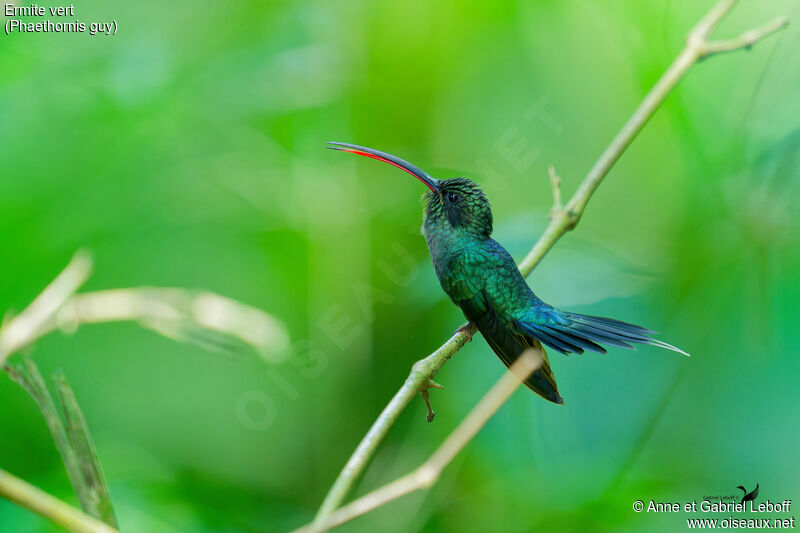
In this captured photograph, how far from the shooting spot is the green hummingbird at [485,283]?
802 mm

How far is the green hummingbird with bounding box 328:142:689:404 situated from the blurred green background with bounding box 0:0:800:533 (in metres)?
0.12

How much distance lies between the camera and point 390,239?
4.22ft

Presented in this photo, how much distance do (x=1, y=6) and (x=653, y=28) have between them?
40.7 inches

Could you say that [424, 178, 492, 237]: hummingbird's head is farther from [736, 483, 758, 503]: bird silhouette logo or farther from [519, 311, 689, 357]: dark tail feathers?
[736, 483, 758, 503]: bird silhouette logo

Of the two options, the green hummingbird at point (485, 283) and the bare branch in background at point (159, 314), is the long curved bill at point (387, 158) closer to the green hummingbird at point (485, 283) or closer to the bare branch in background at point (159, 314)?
the green hummingbird at point (485, 283)

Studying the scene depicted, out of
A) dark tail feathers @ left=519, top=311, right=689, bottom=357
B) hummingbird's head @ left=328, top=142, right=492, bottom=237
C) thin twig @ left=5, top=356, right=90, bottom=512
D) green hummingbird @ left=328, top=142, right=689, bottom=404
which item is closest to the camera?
thin twig @ left=5, top=356, right=90, bottom=512

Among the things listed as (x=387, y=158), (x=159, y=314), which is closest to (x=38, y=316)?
(x=159, y=314)

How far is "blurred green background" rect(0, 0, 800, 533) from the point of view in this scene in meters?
1.03

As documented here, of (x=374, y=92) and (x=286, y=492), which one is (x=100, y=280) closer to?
(x=286, y=492)

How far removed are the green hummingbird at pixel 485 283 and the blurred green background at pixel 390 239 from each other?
120 mm

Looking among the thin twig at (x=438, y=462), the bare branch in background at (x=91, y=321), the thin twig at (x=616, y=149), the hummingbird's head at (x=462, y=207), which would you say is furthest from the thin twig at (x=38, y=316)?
the hummingbird's head at (x=462, y=207)

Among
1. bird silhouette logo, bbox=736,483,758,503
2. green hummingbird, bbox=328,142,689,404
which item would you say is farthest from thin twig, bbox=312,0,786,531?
bird silhouette logo, bbox=736,483,758,503

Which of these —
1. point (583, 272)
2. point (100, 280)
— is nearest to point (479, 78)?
point (583, 272)

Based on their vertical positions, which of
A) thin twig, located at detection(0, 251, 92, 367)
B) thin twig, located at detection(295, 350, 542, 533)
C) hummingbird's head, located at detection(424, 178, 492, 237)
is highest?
hummingbird's head, located at detection(424, 178, 492, 237)
